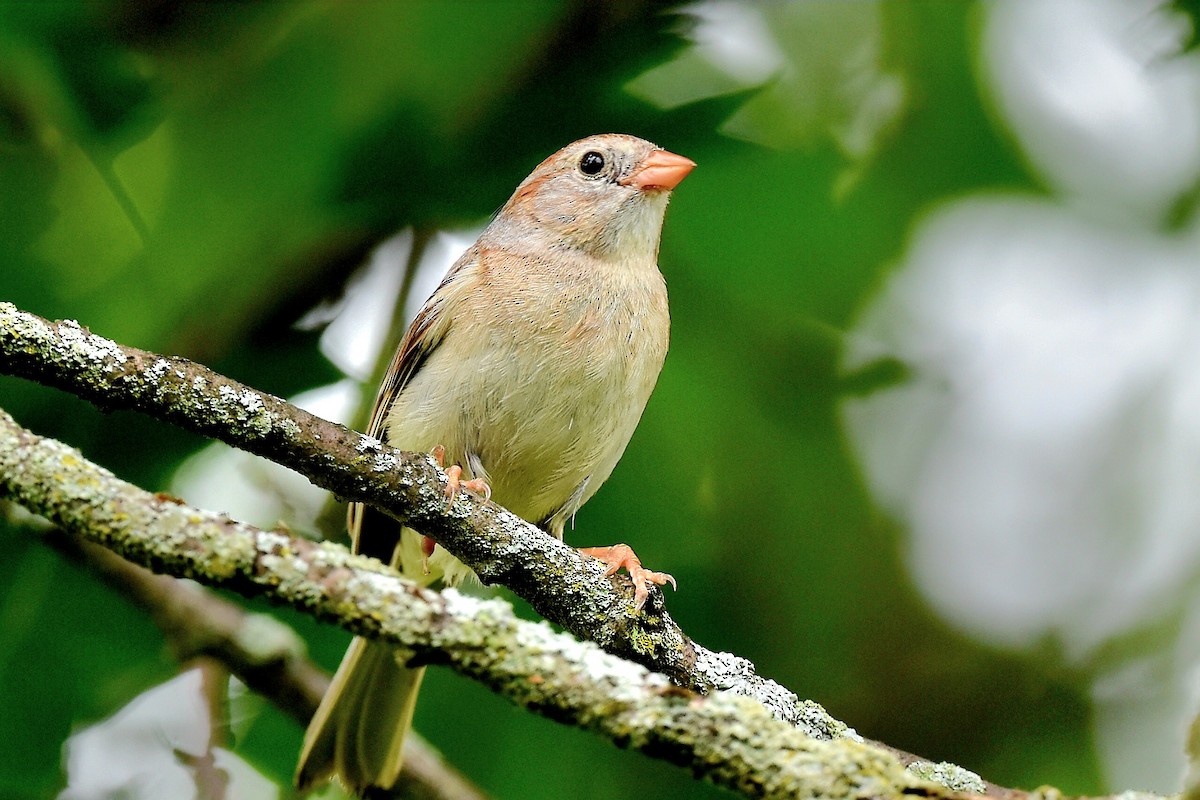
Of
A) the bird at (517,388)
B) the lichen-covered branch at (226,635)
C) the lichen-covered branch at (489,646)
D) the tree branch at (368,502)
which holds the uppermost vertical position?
the bird at (517,388)

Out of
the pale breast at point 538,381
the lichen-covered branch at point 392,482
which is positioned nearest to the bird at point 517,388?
the pale breast at point 538,381

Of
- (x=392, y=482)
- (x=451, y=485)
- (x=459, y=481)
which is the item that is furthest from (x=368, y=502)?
(x=459, y=481)

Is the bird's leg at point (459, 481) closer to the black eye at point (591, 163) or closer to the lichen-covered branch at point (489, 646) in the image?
the lichen-covered branch at point (489, 646)

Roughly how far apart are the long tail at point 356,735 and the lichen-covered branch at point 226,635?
10 centimetres

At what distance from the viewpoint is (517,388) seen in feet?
14.8

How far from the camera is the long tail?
14.7 feet

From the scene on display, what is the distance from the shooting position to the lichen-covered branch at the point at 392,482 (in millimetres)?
2600

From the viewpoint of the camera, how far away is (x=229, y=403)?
2676 millimetres

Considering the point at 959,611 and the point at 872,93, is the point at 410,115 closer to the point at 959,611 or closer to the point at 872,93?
the point at 872,93

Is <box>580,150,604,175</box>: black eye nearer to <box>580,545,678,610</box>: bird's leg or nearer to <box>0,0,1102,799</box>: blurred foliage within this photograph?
<box>0,0,1102,799</box>: blurred foliage

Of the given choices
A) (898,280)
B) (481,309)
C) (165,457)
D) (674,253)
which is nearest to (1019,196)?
(898,280)

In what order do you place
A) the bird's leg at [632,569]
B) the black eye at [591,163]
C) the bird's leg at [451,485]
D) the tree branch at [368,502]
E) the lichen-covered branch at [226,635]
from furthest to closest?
the black eye at [591,163] < the lichen-covered branch at [226,635] < the bird's leg at [632,569] < the bird's leg at [451,485] < the tree branch at [368,502]

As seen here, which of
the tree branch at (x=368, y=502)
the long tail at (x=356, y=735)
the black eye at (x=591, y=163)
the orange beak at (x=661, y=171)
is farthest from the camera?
the black eye at (x=591, y=163)

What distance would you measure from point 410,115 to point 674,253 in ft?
4.33
